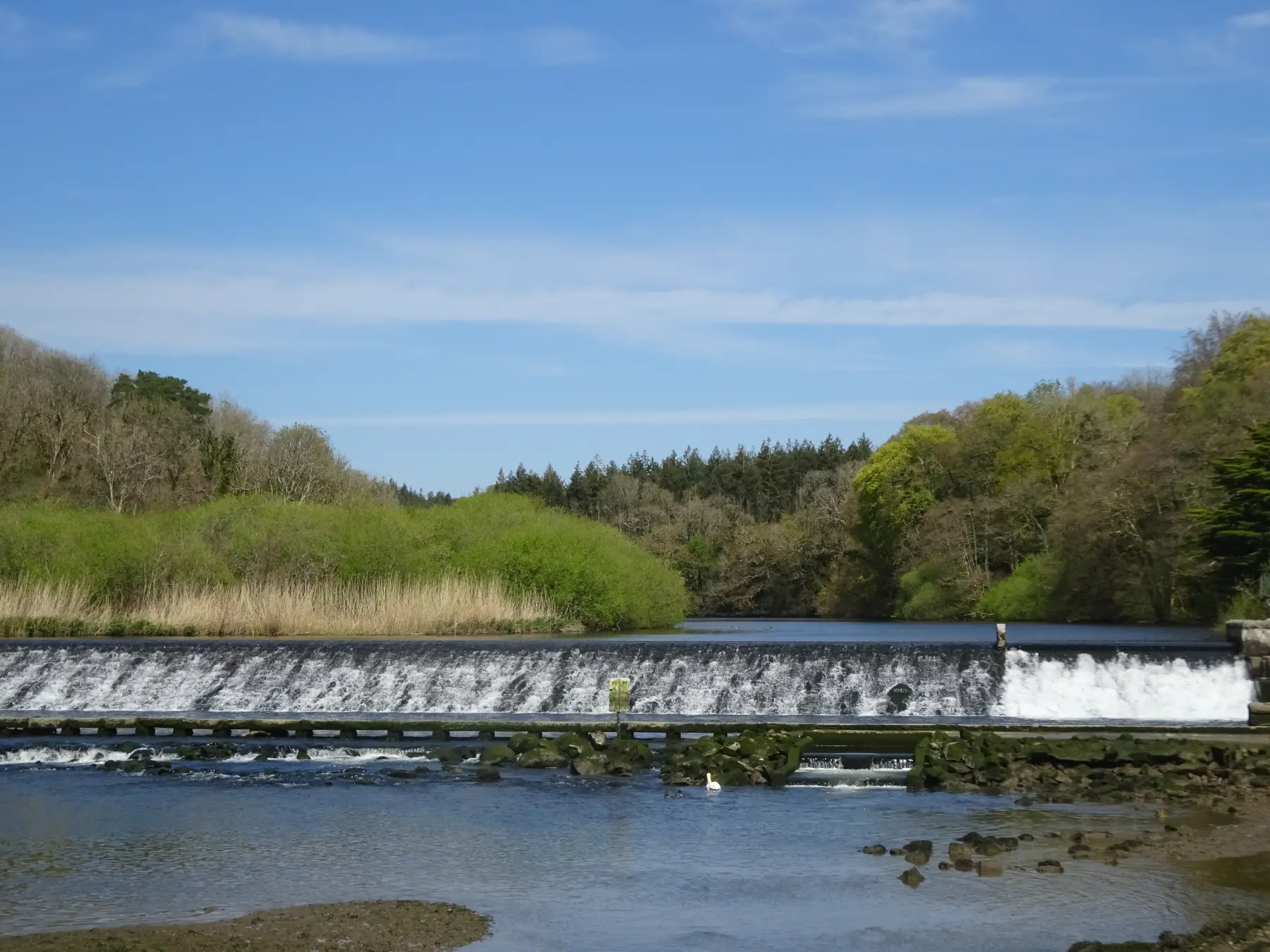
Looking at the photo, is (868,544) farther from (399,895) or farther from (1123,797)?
(399,895)

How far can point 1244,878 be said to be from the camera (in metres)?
12.4

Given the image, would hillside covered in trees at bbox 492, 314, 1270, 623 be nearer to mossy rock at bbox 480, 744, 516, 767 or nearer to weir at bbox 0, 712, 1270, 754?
weir at bbox 0, 712, 1270, 754

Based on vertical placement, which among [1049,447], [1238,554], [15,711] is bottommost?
[15,711]

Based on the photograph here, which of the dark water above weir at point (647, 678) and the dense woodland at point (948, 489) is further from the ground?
the dense woodland at point (948, 489)

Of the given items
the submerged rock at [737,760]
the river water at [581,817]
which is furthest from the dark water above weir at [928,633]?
the submerged rock at [737,760]

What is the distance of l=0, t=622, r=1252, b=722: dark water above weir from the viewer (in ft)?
79.0

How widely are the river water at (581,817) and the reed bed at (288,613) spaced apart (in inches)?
288

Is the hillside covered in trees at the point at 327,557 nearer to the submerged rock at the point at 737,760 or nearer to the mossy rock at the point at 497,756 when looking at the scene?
the mossy rock at the point at 497,756

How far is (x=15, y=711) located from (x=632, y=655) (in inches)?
461

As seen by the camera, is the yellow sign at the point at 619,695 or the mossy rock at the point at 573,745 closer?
the mossy rock at the point at 573,745

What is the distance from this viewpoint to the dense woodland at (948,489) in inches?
1716

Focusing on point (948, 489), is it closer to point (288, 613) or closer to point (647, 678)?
point (288, 613)

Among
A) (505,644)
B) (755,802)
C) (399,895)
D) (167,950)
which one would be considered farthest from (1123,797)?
(505,644)

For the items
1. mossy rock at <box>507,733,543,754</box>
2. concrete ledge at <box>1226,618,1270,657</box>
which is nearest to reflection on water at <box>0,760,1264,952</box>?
mossy rock at <box>507,733,543,754</box>
